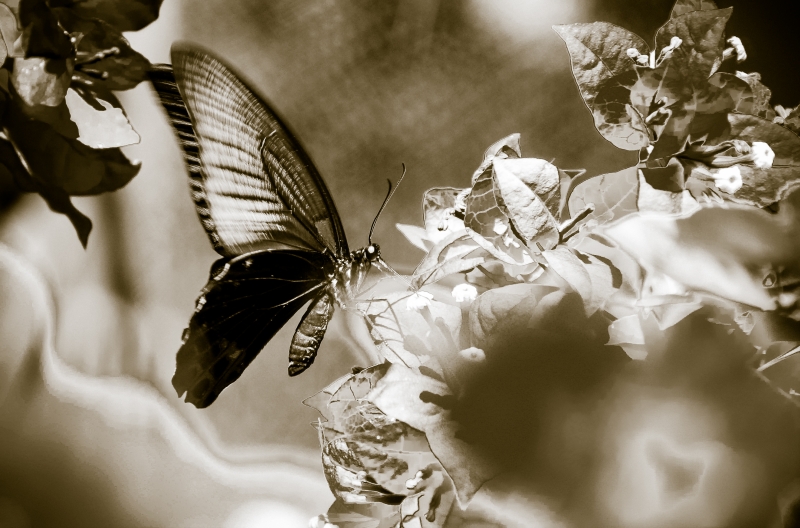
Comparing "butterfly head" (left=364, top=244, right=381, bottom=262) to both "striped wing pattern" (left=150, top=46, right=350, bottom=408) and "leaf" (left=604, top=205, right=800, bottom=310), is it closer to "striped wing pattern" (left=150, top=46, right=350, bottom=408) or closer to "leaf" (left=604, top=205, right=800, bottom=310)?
"striped wing pattern" (left=150, top=46, right=350, bottom=408)

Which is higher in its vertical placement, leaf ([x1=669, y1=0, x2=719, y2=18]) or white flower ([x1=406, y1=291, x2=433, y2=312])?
leaf ([x1=669, y1=0, x2=719, y2=18])

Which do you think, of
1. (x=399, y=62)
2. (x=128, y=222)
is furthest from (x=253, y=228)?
(x=399, y=62)

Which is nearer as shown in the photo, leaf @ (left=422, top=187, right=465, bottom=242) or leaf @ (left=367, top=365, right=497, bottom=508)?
leaf @ (left=367, top=365, right=497, bottom=508)

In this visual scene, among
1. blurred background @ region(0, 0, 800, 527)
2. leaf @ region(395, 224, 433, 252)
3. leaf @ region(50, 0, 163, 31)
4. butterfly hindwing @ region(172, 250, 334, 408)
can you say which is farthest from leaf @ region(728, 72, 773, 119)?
leaf @ region(50, 0, 163, 31)

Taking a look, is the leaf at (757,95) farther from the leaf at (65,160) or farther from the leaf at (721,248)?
the leaf at (65,160)

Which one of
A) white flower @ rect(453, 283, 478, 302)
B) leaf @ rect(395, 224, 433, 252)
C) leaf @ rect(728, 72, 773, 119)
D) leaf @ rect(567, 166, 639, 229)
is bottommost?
leaf @ rect(395, 224, 433, 252)

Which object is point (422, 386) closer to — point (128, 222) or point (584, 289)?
point (584, 289)

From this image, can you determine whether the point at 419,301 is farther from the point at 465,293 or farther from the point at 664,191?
the point at 664,191

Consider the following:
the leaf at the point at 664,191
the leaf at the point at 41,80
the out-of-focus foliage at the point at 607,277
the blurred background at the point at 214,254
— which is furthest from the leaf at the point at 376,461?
the leaf at the point at 41,80
